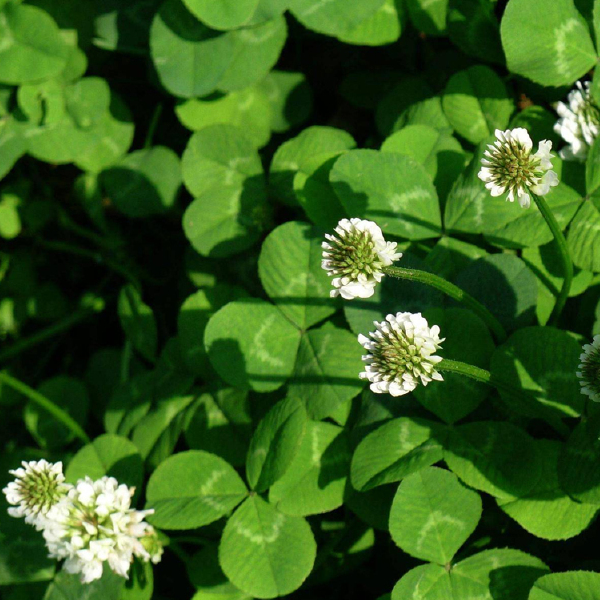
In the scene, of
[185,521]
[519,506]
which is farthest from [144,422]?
[519,506]

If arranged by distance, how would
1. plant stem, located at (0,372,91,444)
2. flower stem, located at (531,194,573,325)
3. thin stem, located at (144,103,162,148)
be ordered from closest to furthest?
1. flower stem, located at (531,194,573,325)
2. plant stem, located at (0,372,91,444)
3. thin stem, located at (144,103,162,148)

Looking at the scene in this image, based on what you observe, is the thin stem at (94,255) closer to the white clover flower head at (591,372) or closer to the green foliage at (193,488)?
the green foliage at (193,488)

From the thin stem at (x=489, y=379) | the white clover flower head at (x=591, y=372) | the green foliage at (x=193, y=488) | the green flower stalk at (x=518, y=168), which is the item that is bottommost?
the green foliage at (x=193, y=488)

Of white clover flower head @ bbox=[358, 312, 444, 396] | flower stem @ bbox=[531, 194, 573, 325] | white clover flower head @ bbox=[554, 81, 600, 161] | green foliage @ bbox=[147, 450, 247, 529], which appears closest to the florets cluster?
green foliage @ bbox=[147, 450, 247, 529]

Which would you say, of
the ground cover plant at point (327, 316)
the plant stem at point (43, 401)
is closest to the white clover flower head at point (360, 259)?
the ground cover plant at point (327, 316)

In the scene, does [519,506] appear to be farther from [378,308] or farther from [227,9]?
[227,9]

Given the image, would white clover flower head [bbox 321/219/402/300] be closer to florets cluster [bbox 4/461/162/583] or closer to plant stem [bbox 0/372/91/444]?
florets cluster [bbox 4/461/162/583]
